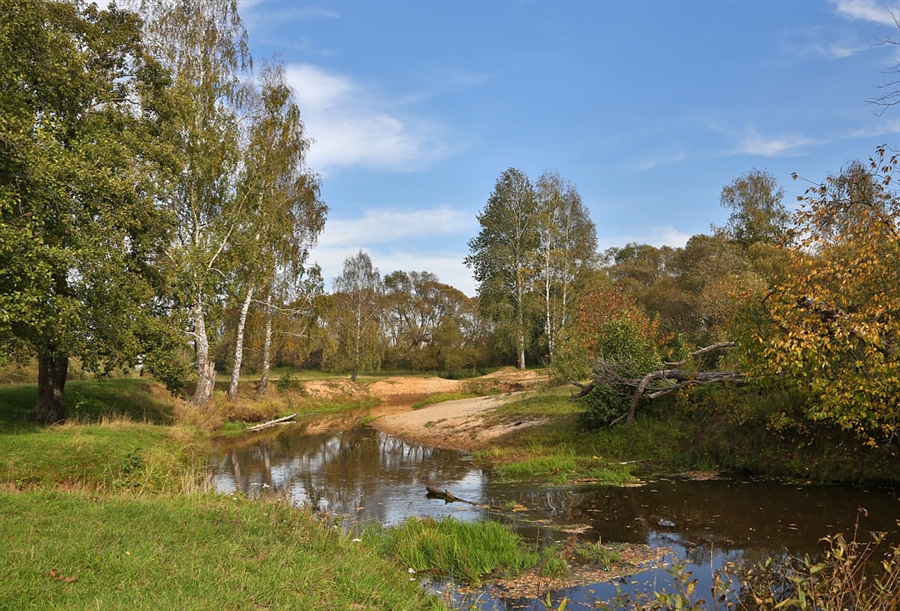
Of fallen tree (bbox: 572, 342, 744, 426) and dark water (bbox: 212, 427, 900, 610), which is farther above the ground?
fallen tree (bbox: 572, 342, 744, 426)

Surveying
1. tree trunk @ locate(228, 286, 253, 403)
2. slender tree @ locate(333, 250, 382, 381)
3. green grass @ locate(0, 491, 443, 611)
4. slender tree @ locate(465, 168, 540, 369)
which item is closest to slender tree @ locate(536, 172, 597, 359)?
slender tree @ locate(465, 168, 540, 369)

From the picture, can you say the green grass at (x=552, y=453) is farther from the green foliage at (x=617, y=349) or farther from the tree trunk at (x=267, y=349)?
the tree trunk at (x=267, y=349)

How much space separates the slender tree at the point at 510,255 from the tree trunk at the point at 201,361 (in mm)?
26099

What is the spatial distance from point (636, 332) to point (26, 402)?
71.6ft

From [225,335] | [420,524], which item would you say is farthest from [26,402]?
[225,335]

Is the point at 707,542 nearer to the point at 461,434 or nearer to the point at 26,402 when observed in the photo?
the point at 461,434

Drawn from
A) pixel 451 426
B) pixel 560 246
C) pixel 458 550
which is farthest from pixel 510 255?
pixel 458 550

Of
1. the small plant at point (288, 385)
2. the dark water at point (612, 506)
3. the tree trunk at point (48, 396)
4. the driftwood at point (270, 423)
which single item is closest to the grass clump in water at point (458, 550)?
the dark water at point (612, 506)

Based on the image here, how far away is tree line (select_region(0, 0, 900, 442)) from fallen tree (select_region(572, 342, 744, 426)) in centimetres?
8

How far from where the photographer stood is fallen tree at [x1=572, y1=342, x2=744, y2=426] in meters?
17.7

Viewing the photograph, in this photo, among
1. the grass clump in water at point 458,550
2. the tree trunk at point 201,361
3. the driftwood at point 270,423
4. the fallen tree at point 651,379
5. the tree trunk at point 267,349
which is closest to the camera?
the grass clump in water at point 458,550

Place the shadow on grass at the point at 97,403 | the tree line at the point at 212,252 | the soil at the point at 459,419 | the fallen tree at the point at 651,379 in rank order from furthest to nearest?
the soil at the point at 459,419 → the shadow on grass at the point at 97,403 → the fallen tree at the point at 651,379 → the tree line at the point at 212,252

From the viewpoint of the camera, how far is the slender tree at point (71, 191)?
14008 millimetres

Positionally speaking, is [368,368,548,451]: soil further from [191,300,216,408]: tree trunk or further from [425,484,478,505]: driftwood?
[191,300,216,408]: tree trunk
